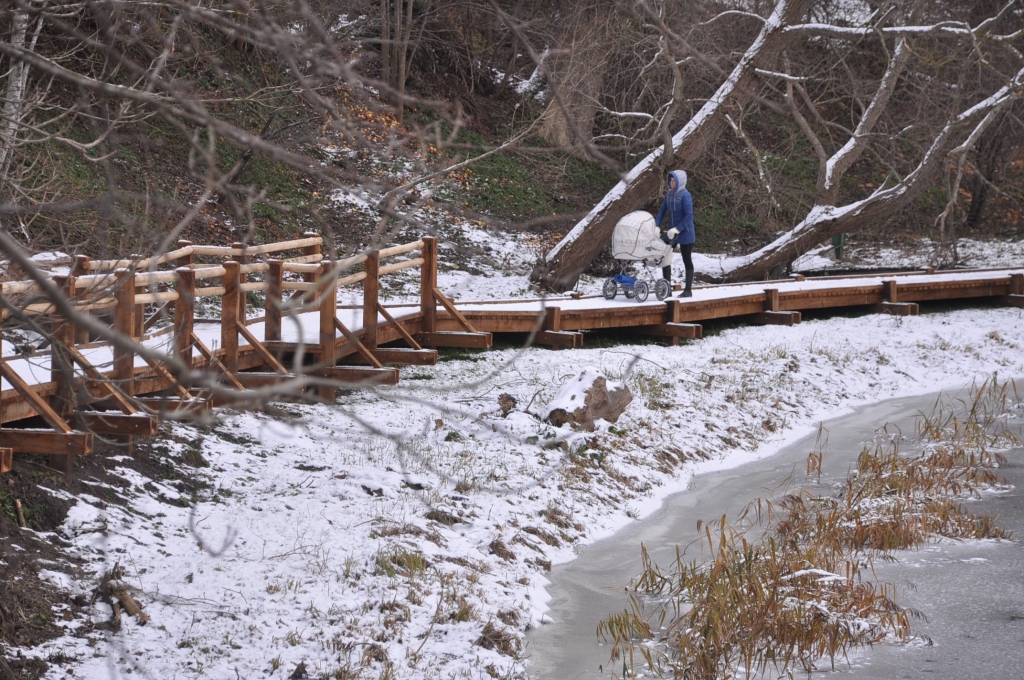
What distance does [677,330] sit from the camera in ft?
43.1

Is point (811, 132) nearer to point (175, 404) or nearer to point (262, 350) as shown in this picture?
point (262, 350)

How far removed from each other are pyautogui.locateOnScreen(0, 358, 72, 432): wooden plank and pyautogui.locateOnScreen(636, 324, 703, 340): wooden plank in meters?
8.47

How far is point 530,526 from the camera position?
8031mm

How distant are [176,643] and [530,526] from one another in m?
3.07

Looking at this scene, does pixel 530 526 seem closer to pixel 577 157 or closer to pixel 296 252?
pixel 296 252

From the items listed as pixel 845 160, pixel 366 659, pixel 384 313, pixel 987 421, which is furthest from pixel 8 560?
pixel 845 160

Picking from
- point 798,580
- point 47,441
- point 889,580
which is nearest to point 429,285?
point 47,441

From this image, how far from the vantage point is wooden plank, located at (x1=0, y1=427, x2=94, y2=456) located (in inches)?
239

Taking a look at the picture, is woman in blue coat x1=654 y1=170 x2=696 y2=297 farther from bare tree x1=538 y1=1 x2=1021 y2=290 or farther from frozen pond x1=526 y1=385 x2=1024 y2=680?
frozen pond x1=526 y1=385 x2=1024 y2=680

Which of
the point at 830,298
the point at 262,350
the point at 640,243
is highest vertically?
the point at 640,243

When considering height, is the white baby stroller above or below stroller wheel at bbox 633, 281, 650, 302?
above

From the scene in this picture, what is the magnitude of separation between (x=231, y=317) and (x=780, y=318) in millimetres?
8975

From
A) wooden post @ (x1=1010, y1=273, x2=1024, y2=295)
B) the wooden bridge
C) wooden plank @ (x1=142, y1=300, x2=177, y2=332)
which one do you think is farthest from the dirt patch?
wooden post @ (x1=1010, y1=273, x2=1024, y2=295)

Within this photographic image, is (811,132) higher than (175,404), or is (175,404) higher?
(811,132)
